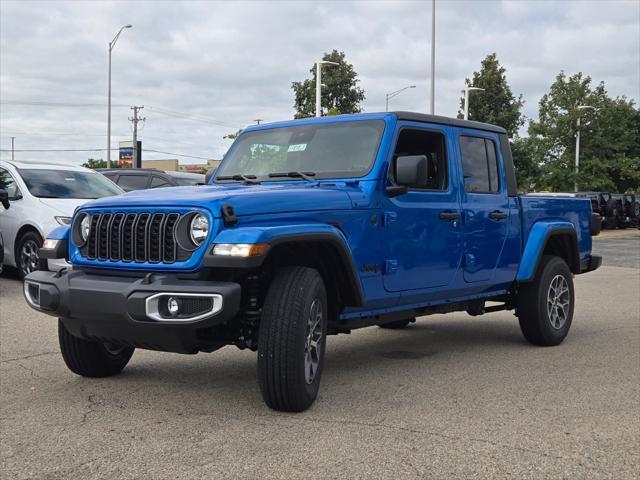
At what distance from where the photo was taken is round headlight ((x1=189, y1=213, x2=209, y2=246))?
452cm

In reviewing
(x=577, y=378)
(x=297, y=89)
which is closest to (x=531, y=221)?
(x=577, y=378)

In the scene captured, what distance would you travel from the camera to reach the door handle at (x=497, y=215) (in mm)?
6699

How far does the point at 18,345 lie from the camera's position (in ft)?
22.9

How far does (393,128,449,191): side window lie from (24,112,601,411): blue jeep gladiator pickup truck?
0.04ft

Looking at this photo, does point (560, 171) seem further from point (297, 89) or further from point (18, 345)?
point (18, 345)

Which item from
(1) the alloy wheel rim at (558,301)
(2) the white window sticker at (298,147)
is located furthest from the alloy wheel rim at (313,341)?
(1) the alloy wheel rim at (558,301)

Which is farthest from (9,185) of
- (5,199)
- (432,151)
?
(432,151)

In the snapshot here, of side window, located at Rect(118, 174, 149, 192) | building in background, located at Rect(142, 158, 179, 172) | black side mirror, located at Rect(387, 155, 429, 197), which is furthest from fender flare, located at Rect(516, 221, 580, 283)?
building in background, located at Rect(142, 158, 179, 172)

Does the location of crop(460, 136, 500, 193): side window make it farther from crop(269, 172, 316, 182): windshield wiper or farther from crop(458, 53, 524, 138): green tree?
crop(458, 53, 524, 138): green tree

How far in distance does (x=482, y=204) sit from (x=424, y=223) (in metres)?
0.95

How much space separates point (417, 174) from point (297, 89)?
34.4 meters

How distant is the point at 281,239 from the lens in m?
4.53

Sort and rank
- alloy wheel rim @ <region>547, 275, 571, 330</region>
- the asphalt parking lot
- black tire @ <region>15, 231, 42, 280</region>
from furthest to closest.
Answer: black tire @ <region>15, 231, 42, 280</region>
alloy wheel rim @ <region>547, 275, 571, 330</region>
the asphalt parking lot

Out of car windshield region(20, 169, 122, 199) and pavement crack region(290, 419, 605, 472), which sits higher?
car windshield region(20, 169, 122, 199)
